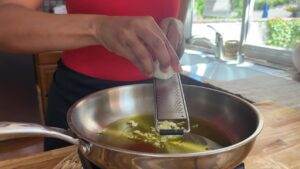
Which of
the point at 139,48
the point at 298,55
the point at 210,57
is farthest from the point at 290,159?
the point at 210,57

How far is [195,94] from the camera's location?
56cm

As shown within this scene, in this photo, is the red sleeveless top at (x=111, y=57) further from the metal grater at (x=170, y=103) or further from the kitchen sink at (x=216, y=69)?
the kitchen sink at (x=216, y=69)

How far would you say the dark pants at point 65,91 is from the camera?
681 mm

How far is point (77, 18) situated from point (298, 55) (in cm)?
84

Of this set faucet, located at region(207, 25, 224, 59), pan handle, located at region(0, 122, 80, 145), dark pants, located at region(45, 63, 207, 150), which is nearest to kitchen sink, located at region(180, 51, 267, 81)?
faucet, located at region(207, 25, 224, 59)

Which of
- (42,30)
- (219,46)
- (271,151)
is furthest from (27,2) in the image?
(219,46)

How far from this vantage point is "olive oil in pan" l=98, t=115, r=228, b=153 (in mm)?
421

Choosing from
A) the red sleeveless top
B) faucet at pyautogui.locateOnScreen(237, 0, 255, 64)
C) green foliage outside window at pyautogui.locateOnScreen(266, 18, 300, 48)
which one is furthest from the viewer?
faucet at pyautogui.locateOnScreen(237, 0, 255, 64)

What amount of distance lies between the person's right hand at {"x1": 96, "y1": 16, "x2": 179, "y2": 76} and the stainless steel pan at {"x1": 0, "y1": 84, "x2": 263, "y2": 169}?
104 mm

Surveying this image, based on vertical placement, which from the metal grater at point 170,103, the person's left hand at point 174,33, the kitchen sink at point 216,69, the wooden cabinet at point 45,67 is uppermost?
the person's left hand at point 174,33

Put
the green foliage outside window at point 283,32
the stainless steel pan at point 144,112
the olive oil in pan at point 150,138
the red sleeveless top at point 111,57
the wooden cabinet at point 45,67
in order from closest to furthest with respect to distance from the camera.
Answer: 1. the stainless steel pan at point 144,112
2. the olive oil in pan at point 150,138
3. the red sleeveless top at point 111,57
4. the green foliage outside window at point 283,32
5. the wooden cabinet at point 45,67

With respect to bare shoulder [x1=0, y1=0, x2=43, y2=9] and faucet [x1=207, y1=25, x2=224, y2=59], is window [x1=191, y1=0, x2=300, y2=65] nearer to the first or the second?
faucet [x1=207, y1=25, x2=224, y2=59]

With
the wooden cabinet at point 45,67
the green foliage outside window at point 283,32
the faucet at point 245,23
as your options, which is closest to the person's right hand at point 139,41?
the green foliage outside window at point 283,32

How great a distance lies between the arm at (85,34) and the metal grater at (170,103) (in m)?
0.05
